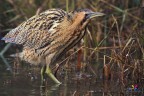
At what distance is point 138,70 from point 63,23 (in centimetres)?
113

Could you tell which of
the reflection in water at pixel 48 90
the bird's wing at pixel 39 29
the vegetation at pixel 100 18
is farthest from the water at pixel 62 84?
the vegetation at pixel 100 18

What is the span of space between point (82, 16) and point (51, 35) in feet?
1.65

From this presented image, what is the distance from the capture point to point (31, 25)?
7438 mm

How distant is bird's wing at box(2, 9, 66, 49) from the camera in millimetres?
7207

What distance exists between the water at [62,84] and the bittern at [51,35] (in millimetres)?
223

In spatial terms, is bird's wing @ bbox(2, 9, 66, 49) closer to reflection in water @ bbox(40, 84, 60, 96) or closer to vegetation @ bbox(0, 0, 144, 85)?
reflection in water @ bbox(40, 84, 60, 96)

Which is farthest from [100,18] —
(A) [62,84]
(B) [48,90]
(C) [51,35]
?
(B) [48,90]

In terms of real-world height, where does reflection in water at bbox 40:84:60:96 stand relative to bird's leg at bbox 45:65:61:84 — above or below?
below

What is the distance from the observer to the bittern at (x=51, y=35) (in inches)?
276

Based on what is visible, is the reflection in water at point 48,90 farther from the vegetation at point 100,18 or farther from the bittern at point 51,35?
the vegetation at point 100,18

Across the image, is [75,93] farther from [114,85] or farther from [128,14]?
[128,14]

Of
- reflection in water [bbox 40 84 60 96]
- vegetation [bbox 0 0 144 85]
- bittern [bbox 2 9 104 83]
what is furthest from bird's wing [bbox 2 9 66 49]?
vegetation [bbox 0 0 144 85]

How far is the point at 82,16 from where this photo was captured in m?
6.89

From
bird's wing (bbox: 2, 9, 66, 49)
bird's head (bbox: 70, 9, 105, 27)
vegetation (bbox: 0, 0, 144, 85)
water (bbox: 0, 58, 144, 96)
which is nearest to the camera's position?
water (bbox: 0, 58, 144, 96)
